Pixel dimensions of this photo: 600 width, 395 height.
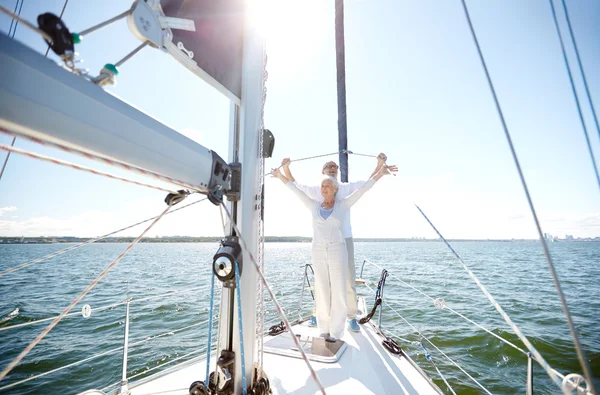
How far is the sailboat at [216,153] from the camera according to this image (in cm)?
60

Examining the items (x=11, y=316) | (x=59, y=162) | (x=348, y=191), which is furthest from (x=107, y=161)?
(x=11, y=316)

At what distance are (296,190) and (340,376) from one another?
1815mm

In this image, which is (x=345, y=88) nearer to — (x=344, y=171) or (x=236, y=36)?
(x=344, y=171)

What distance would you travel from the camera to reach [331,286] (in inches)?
106

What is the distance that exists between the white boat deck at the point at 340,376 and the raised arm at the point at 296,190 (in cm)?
155

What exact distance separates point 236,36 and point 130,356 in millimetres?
6187

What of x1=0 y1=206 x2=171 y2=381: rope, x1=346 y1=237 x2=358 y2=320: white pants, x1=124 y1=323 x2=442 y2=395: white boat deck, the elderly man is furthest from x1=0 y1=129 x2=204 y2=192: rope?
A: x1=346 y1=237 x2=358 y2=320: white pants

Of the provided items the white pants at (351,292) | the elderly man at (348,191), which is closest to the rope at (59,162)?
the elderly man at (348,191)

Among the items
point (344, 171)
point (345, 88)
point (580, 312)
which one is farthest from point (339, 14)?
point (580, 312)

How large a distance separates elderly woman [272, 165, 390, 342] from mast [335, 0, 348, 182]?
1.36m

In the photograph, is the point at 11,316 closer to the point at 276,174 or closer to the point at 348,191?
the point at 276,174

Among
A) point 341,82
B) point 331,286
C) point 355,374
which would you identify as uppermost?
point 341,82

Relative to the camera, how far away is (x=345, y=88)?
14.7 ft

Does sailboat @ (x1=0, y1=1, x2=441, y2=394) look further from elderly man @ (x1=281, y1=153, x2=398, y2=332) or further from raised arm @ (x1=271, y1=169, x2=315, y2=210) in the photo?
raised arm @ (x1=271, y1=169, x2=315, y2=210)
